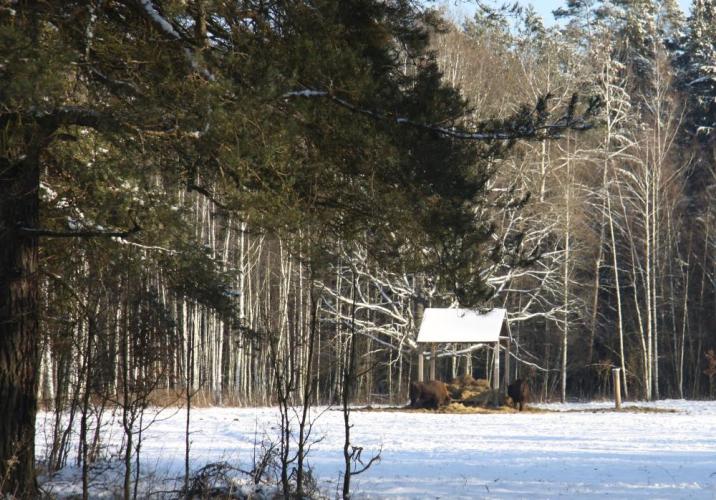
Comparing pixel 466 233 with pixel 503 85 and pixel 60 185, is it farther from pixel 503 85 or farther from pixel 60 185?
pixel 503 85

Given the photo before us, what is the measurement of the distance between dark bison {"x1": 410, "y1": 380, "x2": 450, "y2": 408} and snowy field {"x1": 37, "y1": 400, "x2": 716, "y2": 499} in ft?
9.64

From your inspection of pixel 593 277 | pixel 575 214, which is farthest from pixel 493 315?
pixel 593 277

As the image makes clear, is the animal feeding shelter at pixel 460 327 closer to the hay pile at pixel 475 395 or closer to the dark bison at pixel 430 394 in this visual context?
the hay pile at pixel 475 395

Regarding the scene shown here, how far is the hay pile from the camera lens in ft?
80.3

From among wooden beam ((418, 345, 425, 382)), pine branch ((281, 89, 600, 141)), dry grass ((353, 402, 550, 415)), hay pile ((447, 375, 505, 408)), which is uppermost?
pine branch ((281, 89, 600, 141))

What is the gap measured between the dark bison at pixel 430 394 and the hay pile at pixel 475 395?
2.84 feet

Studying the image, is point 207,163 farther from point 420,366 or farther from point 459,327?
point 420,366

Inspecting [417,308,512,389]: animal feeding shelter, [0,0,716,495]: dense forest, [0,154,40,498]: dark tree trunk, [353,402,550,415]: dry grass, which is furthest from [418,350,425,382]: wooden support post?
[0,154,40,498]: dark tree trunk

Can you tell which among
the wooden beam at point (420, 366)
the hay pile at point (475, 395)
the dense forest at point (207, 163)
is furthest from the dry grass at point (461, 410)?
the dense forest at point (207, 163)

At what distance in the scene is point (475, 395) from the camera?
24750 millimetres

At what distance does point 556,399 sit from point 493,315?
7.76 metres

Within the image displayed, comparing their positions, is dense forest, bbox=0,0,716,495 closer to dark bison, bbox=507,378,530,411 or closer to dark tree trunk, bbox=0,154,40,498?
dark tree trunk, bbox=0,154,40,498

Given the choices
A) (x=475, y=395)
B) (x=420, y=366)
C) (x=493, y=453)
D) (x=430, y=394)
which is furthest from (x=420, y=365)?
(x=493, y=453)

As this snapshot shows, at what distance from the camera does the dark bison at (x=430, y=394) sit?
23656 millimetres
